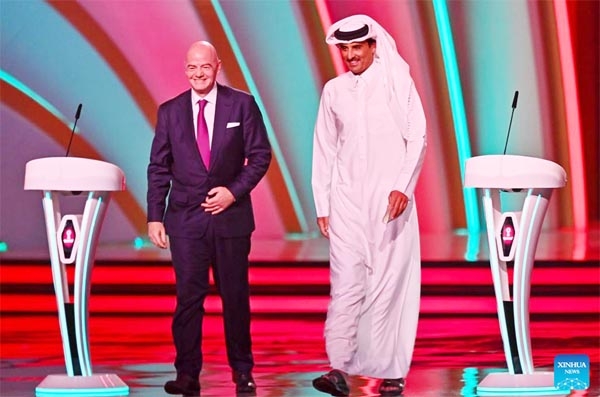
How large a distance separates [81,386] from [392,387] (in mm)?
1295

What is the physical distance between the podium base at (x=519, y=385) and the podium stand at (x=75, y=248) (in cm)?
149

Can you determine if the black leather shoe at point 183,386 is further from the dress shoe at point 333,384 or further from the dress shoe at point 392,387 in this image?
the dress shoe at point 392,387

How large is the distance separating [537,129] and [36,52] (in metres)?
4.36

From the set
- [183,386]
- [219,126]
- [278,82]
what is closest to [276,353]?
[183,386]

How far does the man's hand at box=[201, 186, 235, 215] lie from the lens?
18.6ft

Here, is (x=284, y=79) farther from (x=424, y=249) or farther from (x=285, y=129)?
(x=424, y=249)

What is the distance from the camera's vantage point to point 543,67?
11.8m

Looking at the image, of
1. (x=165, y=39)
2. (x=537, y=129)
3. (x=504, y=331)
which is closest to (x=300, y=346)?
(x=504, y=331)

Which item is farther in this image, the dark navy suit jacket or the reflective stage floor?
the reflective stage floor

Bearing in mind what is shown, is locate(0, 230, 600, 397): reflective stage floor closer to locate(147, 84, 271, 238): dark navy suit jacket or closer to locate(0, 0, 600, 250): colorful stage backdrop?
locate(147, 84, 271, 238): dark navy suit jacket

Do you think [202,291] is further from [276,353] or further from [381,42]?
[276,353]

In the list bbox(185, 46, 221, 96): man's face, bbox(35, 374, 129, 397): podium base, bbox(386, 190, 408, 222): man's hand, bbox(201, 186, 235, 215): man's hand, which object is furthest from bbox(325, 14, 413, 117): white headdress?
bbox(35, 374, 129, 397): podium base

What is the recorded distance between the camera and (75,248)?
581 centimetres

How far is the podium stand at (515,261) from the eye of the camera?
5.71m
